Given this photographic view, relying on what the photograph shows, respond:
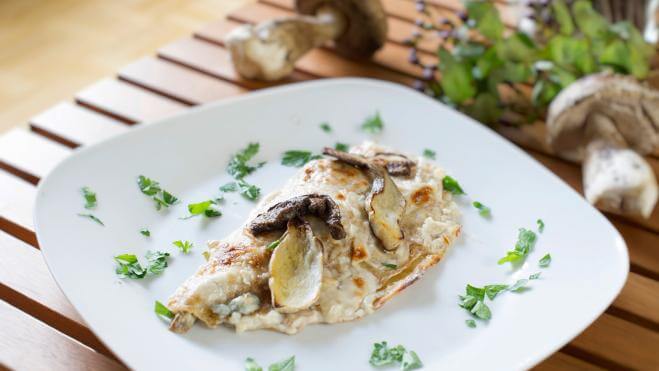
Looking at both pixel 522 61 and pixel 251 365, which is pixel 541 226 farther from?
pixel 251 365

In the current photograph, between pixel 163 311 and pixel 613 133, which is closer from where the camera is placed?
pixel 163 311

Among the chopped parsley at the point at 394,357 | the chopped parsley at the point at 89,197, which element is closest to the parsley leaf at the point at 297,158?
the chopped parsley at the point at 89,197

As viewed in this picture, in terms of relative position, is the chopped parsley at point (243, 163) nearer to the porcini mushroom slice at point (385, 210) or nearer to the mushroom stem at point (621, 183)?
the porcini mushroom slice at point (385, 210)

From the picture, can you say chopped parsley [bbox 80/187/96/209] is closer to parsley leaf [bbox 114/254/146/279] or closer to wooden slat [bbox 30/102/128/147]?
parsley leaf [bbox 114/254/146/279]

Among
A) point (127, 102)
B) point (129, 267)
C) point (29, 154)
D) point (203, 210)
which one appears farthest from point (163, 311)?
point (127, 102)

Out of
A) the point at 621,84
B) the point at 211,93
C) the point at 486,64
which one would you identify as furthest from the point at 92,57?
the point at 621,84

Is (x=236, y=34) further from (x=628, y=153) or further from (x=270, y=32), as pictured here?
(x=628, y=153)

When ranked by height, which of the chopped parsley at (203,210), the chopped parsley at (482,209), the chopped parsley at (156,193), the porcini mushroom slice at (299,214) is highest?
the porcini mushroom slice at (299,214)
